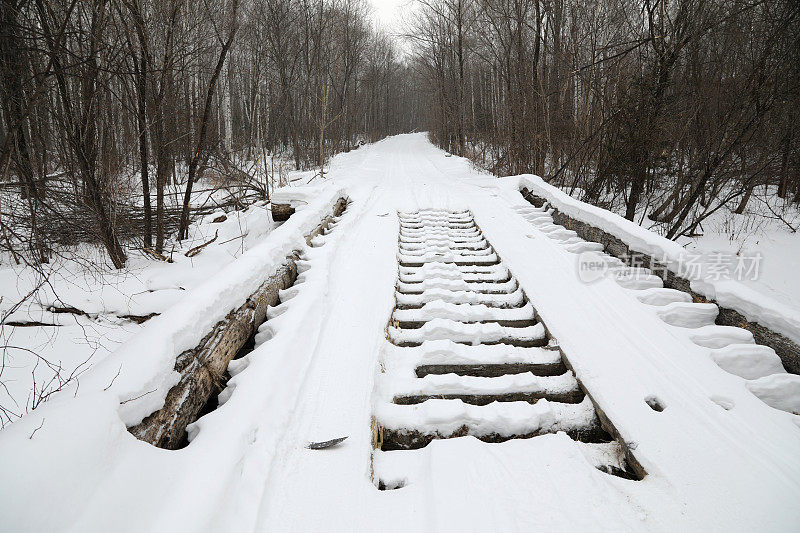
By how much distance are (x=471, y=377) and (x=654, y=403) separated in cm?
102

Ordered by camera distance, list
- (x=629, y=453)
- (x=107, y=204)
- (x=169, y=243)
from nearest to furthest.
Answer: (x=629, y=453), (x=107, y=204), (x=169, y=243)

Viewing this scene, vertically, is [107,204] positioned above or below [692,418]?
above

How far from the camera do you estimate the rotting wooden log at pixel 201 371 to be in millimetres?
1799

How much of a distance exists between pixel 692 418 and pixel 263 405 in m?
2.26

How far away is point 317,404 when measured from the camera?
2.15 metres

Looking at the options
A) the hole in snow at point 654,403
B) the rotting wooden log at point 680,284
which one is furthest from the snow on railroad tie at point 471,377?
the rotting wooden log at point 680,284

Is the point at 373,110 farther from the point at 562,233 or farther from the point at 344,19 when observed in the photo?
the point at 562,233

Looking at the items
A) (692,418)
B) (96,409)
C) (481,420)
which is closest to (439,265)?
(481,420)

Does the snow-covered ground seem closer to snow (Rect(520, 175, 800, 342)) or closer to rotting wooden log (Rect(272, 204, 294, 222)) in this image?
snow (Rect(520, 175, 800, 342))

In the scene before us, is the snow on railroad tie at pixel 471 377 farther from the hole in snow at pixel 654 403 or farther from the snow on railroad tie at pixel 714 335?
the snow on railroad tie at pixel 714 335

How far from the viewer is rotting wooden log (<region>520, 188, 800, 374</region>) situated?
91.7 inches

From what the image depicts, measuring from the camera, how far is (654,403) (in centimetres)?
219

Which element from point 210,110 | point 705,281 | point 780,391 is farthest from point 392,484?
point 210,110

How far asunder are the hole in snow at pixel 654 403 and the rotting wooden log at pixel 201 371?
2.49 m
